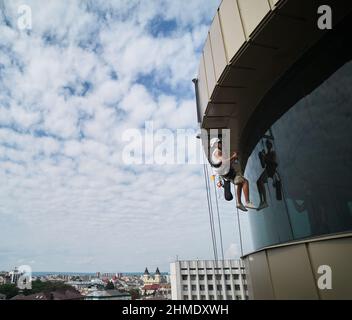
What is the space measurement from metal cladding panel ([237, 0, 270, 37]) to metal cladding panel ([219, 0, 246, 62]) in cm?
13

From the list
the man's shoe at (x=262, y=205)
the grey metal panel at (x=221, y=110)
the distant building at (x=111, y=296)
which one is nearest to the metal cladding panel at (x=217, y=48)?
the grey metal panel at (x=221, y=110)

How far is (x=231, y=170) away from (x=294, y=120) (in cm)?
252

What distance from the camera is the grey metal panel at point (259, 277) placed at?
5699 mm

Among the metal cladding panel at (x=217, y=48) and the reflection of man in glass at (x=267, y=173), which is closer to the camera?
the metal cladding panel at (x=217, y=48)

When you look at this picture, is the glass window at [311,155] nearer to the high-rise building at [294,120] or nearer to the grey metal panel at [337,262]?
the high-rise building at [294,120]

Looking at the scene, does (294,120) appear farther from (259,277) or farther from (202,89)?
(259,277)

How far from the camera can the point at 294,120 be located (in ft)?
19.1

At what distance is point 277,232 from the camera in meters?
6.82

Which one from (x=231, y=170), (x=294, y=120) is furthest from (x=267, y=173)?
A: (x=294, y=120)

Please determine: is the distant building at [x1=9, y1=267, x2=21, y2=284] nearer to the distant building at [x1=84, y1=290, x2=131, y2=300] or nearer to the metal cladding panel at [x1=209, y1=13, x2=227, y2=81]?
the distant building at [x1=84, y1=290, x2=131, y2=300]

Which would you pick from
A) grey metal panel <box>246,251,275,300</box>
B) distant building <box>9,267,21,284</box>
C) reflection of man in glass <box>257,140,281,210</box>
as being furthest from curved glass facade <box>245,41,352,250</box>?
distant building <box>9,267,21,284</box>

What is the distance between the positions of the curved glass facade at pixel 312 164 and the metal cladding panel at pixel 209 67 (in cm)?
184
